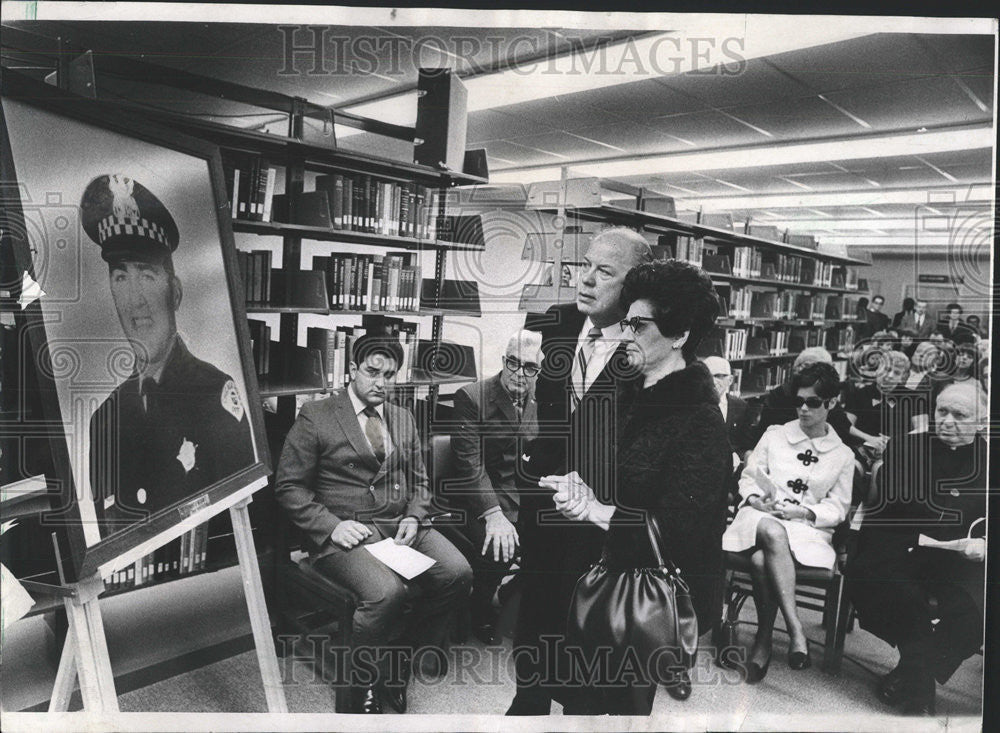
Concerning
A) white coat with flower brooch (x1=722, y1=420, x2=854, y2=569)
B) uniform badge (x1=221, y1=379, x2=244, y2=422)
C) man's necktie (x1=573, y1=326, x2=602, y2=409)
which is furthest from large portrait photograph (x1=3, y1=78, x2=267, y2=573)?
white coat with flower brooch (x1=722, y1=420, x2=854, y2=569)

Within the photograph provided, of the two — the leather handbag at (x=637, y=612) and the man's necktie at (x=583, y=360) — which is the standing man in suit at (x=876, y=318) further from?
the leather handbag at (x=637, y=612)

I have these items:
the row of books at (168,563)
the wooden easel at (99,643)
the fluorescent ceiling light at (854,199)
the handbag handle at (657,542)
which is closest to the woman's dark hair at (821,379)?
the fluorescent ceiling light at (854,199)

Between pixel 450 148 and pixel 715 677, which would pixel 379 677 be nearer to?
pixel 715 677

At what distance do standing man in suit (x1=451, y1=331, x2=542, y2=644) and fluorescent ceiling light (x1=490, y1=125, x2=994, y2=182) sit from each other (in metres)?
0.59

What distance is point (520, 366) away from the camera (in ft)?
8.34

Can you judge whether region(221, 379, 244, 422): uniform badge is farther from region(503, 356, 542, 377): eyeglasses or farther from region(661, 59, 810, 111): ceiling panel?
region(661, 59, 810, 111): ceiling panel

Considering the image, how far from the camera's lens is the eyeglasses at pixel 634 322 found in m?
2.54

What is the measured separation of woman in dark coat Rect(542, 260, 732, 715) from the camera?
8.34 feet

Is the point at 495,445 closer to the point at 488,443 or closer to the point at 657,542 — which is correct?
the point at 488,443

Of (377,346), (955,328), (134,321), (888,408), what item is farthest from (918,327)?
(134,321)

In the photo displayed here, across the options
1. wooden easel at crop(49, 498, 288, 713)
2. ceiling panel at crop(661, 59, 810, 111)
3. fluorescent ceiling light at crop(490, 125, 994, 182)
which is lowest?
wooden easel at crop(49, 498, 288, 713)

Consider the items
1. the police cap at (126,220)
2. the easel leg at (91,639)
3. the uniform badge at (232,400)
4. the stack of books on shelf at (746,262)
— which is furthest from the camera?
the stack of books on shelf at (746,262)

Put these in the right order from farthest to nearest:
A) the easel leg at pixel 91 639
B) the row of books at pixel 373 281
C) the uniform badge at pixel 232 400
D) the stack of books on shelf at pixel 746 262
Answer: the stack of books on shelf at pixel 746 262 → the row of books at pixel 373 281 → the uniform badge at pixel 232 400 → the easel leg at pixel 91 639

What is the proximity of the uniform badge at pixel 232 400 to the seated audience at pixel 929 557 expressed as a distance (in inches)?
85.3
